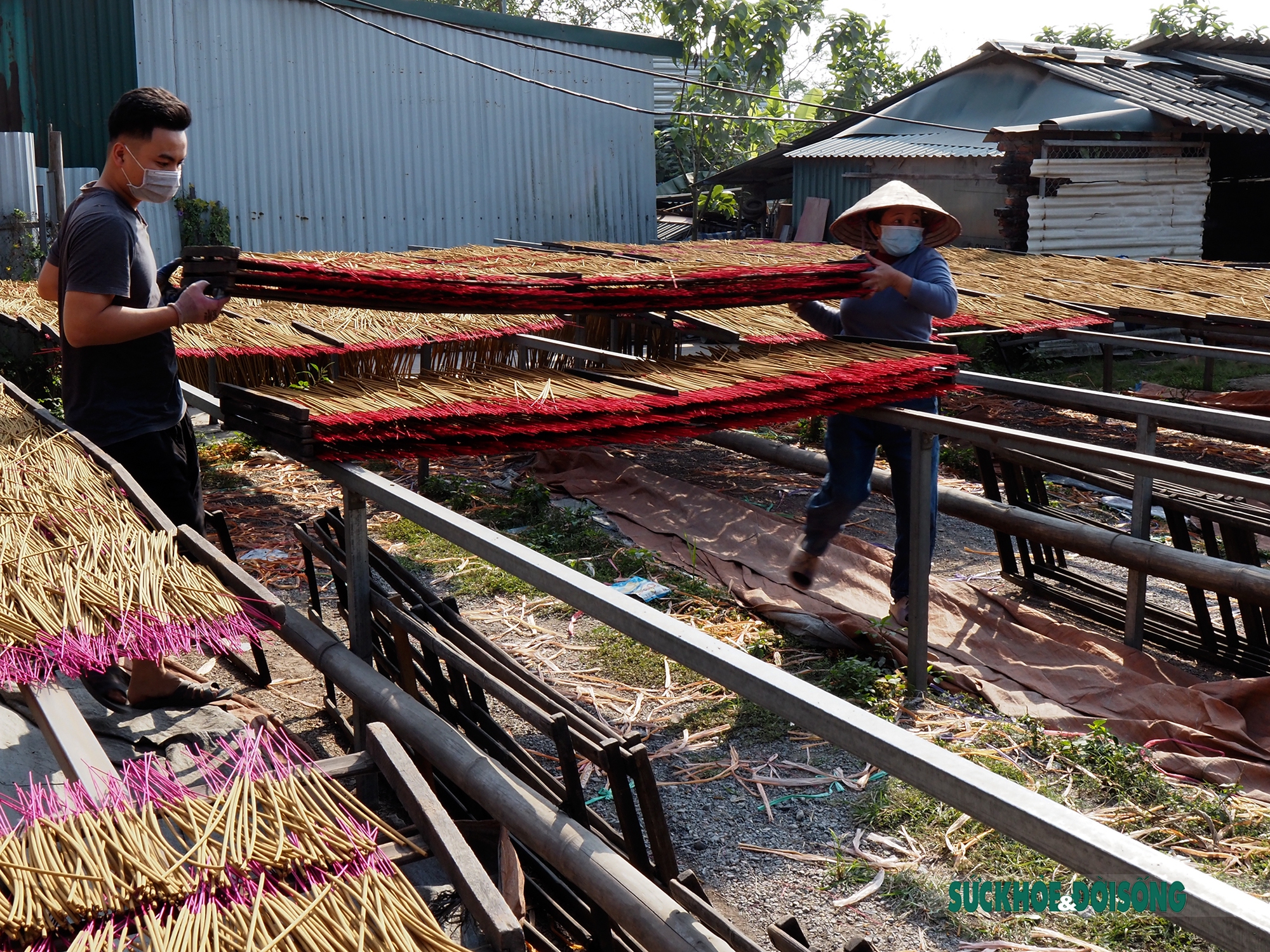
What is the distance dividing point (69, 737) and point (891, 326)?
153 inches

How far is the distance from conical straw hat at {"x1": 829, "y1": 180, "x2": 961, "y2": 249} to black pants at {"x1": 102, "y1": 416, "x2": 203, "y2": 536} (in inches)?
114

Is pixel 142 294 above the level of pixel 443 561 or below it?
above

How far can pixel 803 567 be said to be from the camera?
5.02 metres

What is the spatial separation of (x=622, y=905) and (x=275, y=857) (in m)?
0.70

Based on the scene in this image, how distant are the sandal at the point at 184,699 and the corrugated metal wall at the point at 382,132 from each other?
854 cm

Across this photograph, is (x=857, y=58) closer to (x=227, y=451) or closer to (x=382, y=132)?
(x=382, y=132)

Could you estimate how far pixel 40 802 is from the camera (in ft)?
6.33

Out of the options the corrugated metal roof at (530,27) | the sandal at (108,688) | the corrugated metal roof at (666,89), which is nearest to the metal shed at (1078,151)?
the corrugated metal roof at (530,27)

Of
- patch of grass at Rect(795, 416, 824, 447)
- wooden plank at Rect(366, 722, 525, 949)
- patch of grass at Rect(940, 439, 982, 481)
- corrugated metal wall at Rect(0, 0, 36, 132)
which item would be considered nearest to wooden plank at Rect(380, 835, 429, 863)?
wooden plank at Rect(366, 722, 525, 949)

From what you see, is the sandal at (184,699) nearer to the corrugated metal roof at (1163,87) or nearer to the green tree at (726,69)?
the corrugated metal roof at (1163,87)

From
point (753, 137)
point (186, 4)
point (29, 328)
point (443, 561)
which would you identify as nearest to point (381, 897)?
point (443, 561)

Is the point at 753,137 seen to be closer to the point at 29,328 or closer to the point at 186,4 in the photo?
the point at 186,4

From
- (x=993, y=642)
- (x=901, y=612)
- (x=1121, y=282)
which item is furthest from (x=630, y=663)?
(x=1121, y=282)

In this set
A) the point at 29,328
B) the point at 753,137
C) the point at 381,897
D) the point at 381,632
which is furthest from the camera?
the point at 753,137
